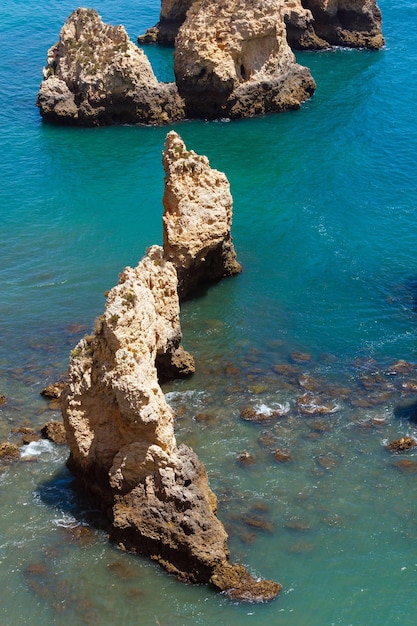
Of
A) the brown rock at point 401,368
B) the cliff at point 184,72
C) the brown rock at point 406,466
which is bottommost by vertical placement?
the brown rock at point 406,466

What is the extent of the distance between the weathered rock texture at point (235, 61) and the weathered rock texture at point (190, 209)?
25.4 meters

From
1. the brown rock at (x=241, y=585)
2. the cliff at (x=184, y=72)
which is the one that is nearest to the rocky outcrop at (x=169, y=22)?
the cliff at (x=184, y=72)

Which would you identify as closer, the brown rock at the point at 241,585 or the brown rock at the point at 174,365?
the brown rock at the point at 241,585

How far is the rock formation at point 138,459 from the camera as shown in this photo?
28.7m

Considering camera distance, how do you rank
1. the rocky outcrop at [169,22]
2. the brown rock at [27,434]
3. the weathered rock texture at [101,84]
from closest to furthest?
the brown rock at [27,434] → the weathered rock texture at [101,84] → the rocky outcrop at [169,22]

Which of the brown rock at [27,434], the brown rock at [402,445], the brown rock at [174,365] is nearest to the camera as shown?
the brown rock at [402,445]

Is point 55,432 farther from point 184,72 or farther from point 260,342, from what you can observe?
point 184,72

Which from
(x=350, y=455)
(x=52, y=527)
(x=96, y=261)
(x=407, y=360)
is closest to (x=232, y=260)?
(x=96, y=261)

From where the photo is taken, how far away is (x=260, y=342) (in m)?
42.9

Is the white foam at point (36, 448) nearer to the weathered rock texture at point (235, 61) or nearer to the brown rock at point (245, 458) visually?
the brown rock at point (245, 458)

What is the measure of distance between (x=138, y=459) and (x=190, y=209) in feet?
56.2

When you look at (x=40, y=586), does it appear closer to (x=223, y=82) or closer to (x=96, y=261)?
(x=96, y=261)

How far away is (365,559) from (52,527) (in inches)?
405

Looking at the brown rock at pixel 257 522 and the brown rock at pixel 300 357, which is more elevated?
the brown rock at pixel 300 357
